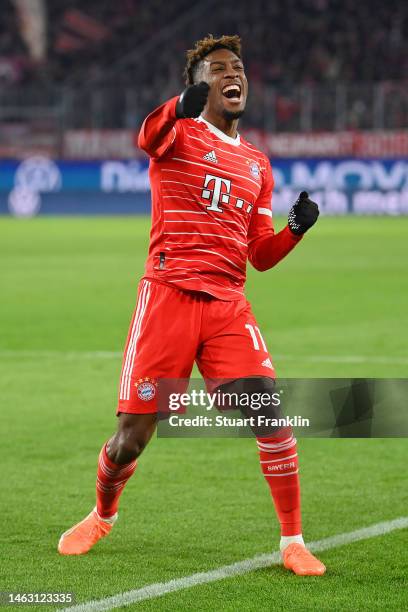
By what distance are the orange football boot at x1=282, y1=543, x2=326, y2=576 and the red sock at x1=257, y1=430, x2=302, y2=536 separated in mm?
82

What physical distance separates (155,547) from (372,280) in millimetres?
12760

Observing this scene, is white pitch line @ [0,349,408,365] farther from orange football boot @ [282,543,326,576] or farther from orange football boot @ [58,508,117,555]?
orange football boot @ [282,543,326,576]

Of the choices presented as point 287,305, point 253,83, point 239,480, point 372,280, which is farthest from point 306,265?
point 253,83

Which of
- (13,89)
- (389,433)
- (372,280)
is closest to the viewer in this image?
(389,433)

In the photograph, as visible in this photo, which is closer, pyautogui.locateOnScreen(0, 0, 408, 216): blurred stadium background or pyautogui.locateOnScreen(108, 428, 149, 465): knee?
pyautogui.locateOnScreen(108, 428, 149, 465): knee

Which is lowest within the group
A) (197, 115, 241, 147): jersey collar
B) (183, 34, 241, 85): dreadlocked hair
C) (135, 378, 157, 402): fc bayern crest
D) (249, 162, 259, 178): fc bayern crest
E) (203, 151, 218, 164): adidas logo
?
(135, 378, 157, 402): fc bayern crest

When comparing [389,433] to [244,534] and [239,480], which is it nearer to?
[239,480]

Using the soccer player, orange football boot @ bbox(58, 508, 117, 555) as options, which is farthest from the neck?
orange football boot @ bbox(58, 508, 117, 555)

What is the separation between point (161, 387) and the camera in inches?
202

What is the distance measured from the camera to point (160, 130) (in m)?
4.98

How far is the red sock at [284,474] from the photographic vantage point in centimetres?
514

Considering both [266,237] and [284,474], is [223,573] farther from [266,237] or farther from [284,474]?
[266,237]

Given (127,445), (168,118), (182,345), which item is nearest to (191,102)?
(168,118)

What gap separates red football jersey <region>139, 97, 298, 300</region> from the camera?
525 cm
